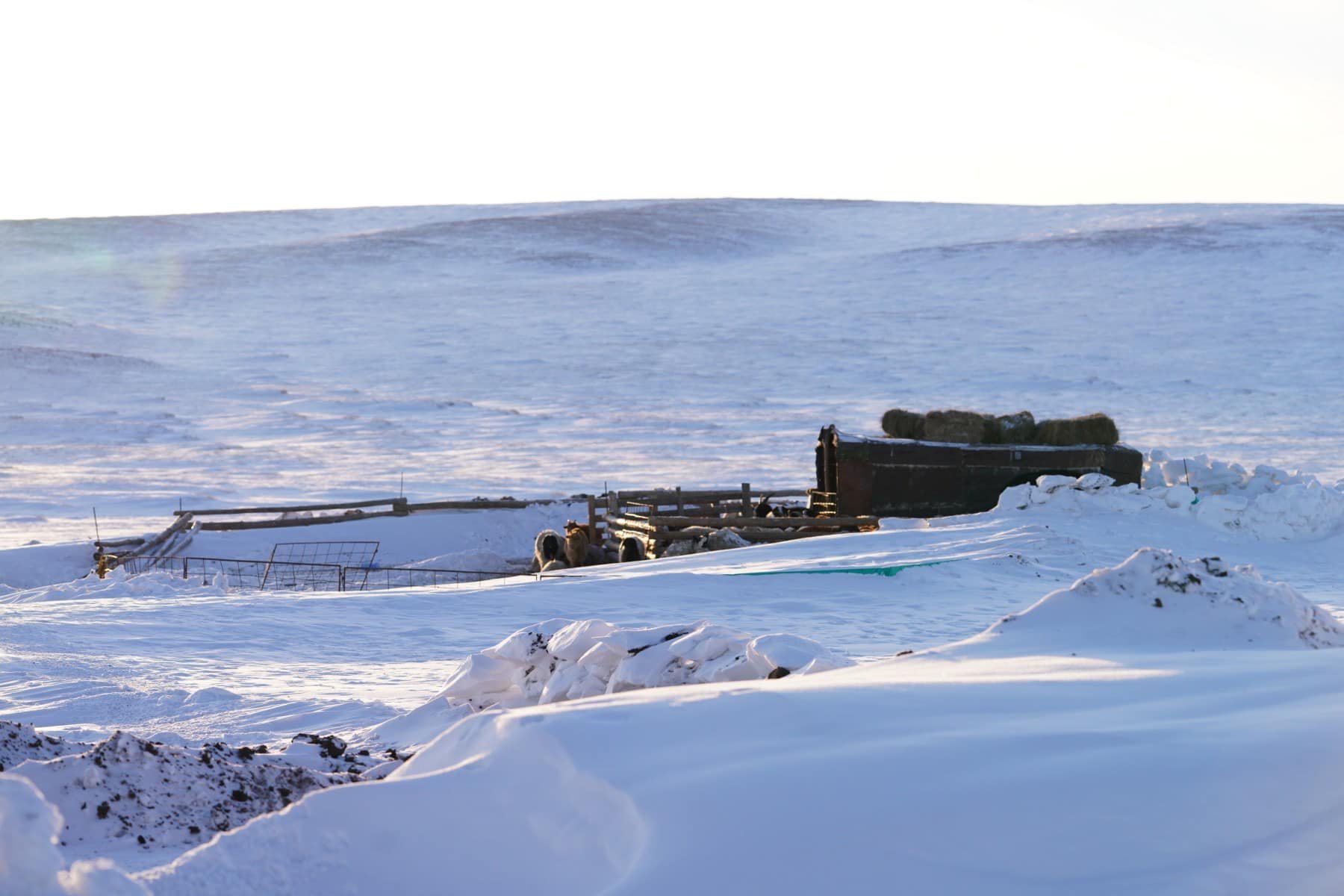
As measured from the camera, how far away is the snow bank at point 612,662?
6.10m

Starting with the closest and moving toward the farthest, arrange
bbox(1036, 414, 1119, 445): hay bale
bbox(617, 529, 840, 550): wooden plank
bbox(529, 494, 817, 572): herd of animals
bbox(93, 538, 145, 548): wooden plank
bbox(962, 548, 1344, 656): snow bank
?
bbox(962, 548, 1344, 656): snow bank, bbox(529, 494, 817, 572): herd of animals, bbox(617, 529, 840, 550): wooden plank, bbox(1036, 414, 1119, 445): hay bale, bbox(93, 538, 145, 548): wooden plank

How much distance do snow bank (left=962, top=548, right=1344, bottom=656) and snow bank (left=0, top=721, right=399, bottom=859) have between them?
2.84 metres

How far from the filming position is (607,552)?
61.4 feet

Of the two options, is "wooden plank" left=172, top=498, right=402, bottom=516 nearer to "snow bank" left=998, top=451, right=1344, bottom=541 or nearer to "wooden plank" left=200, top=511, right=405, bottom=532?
"wooden plank" left=200, top=511, right=405, bottom=532

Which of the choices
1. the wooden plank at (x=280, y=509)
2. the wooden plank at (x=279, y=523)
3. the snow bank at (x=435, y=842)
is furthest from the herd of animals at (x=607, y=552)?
the snow bank at (x=435, y=842)

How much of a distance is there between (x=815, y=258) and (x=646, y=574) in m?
51.9

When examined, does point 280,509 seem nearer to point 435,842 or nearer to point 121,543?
point 121,543

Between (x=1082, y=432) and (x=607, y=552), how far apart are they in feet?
22.1

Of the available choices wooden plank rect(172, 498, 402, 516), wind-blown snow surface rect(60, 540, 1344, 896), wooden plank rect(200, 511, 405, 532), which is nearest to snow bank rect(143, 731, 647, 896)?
wind-blown snow surface rect(60, 540, 1344, 896)

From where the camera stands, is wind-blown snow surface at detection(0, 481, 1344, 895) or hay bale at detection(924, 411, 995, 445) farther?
hay bale at detection(924, 411, 995, 445)

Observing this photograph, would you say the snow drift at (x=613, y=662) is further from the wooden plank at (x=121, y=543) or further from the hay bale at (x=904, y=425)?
the wooden plank at (x=121, y=543)

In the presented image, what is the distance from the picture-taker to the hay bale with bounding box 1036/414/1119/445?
62.8ft

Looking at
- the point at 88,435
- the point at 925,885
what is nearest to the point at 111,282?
the point at 88,435

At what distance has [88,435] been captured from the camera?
1479 inches
